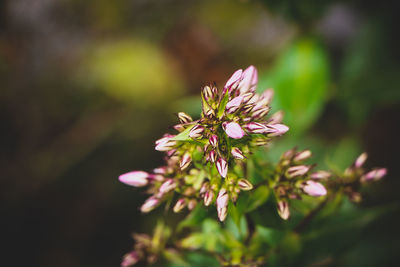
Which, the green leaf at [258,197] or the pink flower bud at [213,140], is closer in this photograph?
the pink flower bud at [213,140]

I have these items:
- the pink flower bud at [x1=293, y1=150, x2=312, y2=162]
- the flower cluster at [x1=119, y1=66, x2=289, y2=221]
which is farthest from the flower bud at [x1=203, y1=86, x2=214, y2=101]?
the pink flower bud at [x1=293, y1=150, x2=312, y2=162]

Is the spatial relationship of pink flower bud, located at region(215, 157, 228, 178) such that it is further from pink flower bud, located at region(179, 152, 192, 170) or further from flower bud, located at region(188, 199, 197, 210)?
flower bud, located at region(188, 199, 197, 210)

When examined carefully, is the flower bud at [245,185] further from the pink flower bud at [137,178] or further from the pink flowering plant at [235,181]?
the pink flower bud at [137,178]

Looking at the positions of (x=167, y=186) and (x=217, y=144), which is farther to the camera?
(x=167, y=186)

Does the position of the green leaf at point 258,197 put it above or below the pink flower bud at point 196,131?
below

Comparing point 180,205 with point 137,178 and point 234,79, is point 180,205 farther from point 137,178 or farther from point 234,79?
point 234,79

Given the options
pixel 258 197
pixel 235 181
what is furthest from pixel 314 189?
pixel 235 181

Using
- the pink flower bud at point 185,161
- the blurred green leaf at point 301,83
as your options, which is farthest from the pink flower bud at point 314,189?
the blurred green leaf at point 301,83
